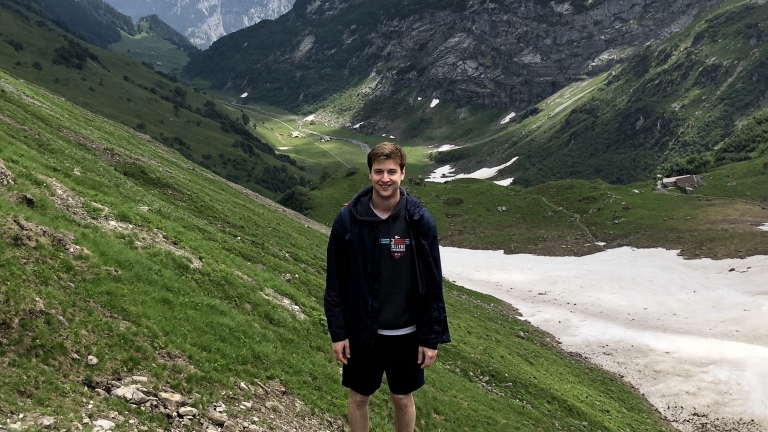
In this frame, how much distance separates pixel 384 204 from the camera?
8961 millimetres

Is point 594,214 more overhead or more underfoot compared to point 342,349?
more overhead

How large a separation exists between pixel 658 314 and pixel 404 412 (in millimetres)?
62286

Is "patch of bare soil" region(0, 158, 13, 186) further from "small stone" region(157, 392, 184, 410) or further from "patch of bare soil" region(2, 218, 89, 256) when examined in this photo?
"small stone" region(157, 392, 184, 410)

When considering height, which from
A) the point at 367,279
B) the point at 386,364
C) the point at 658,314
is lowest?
the point at 658,314

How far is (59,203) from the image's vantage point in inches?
790

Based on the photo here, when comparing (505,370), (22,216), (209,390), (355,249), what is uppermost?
(355,249)

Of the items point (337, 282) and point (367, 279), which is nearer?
point (367, 279)

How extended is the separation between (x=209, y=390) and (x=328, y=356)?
7.61m

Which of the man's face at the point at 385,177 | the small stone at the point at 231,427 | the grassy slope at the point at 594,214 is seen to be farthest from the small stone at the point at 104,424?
the grassy slope at the point at 594,214

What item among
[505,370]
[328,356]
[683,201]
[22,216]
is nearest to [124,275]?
[22,216]

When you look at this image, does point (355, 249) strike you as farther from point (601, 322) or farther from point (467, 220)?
point (467, 220)

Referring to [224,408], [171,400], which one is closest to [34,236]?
[171,400]

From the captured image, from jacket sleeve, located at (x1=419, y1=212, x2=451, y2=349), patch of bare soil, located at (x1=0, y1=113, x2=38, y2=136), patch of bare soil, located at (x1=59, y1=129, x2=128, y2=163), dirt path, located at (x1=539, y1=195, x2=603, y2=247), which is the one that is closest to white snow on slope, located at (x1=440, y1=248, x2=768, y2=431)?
dirt path, located at (x1=539, y1=195, x2=603, y2=247)

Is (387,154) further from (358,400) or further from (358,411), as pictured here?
(358,411)
